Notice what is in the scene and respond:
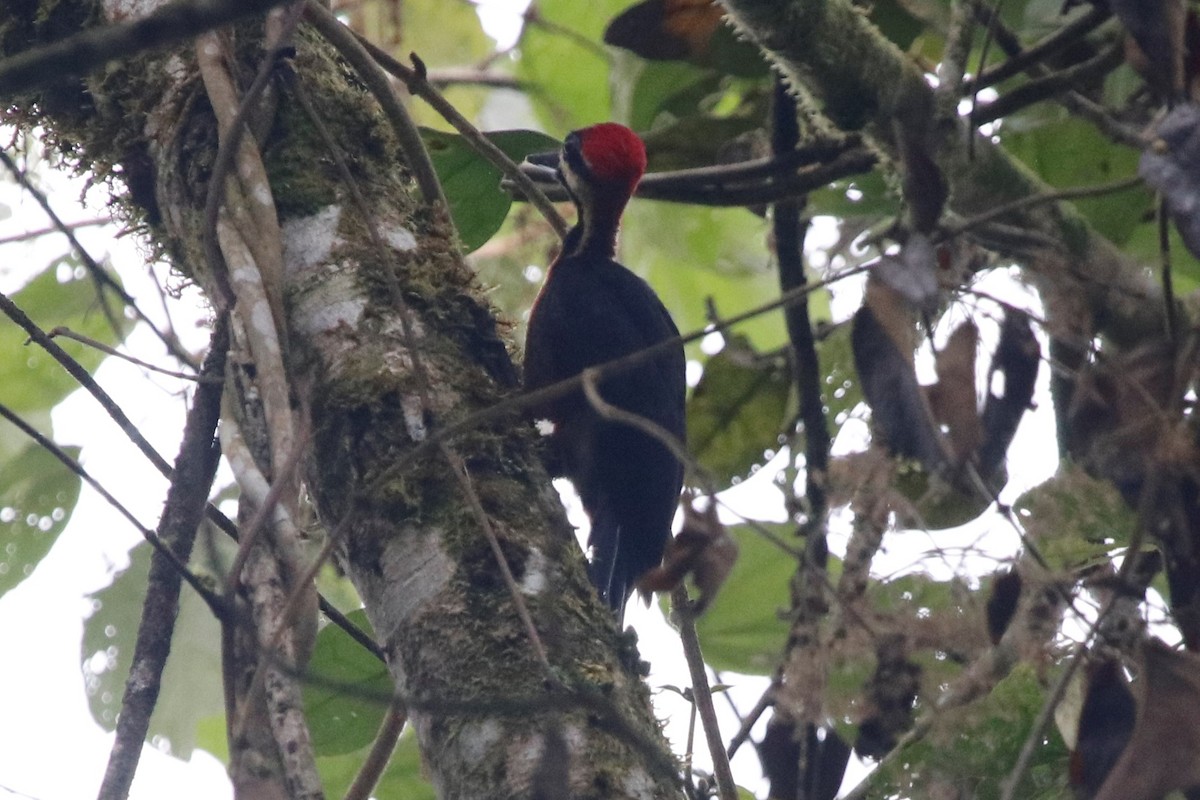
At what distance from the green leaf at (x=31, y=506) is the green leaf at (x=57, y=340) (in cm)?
16

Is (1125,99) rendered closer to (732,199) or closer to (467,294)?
(732,199)

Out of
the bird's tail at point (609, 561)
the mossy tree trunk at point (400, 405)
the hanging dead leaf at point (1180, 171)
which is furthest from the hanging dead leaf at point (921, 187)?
the bird's tail at point (609, 561)

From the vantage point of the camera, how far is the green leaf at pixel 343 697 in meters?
2.52

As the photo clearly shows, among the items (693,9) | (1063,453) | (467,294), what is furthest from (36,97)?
(1063,453)

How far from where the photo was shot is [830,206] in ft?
10.1

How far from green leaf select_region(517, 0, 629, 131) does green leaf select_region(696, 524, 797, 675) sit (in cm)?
138

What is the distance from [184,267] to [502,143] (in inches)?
34.6

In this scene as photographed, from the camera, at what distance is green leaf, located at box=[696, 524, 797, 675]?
108 inches

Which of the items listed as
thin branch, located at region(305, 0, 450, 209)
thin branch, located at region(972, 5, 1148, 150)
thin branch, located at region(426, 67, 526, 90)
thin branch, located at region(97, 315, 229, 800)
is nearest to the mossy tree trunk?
thin branch, located at region(305, 0, 450, 209)

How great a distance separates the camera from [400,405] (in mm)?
2039

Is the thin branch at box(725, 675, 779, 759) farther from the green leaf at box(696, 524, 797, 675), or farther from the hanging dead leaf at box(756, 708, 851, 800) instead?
the green leaf at box(696, 524, 797, 675)

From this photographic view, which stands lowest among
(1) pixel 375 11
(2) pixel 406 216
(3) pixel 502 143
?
(2) pixel 406 216

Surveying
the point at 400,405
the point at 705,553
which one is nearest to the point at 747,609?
the point at 400,405

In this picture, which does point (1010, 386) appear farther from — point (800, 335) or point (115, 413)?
point (800, 335)
